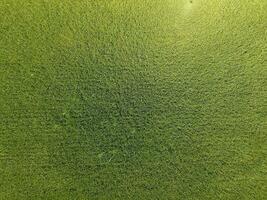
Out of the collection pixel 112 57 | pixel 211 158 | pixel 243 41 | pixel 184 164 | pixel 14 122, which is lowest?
pixel 14 122

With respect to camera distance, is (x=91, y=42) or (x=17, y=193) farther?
(x=91, y=42)

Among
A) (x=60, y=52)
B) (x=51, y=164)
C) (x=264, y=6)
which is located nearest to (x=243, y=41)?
(x=264, y=6)

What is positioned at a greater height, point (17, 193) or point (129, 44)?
point (129, 44)

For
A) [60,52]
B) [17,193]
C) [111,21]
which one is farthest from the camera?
[111,21]

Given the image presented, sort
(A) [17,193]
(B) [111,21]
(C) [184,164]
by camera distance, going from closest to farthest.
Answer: (A) [17,193] < (C) [184,164] < (B) [111,21]

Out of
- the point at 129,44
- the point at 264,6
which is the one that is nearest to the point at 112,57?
the point at 129,44

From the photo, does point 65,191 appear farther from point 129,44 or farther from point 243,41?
point 243,41
